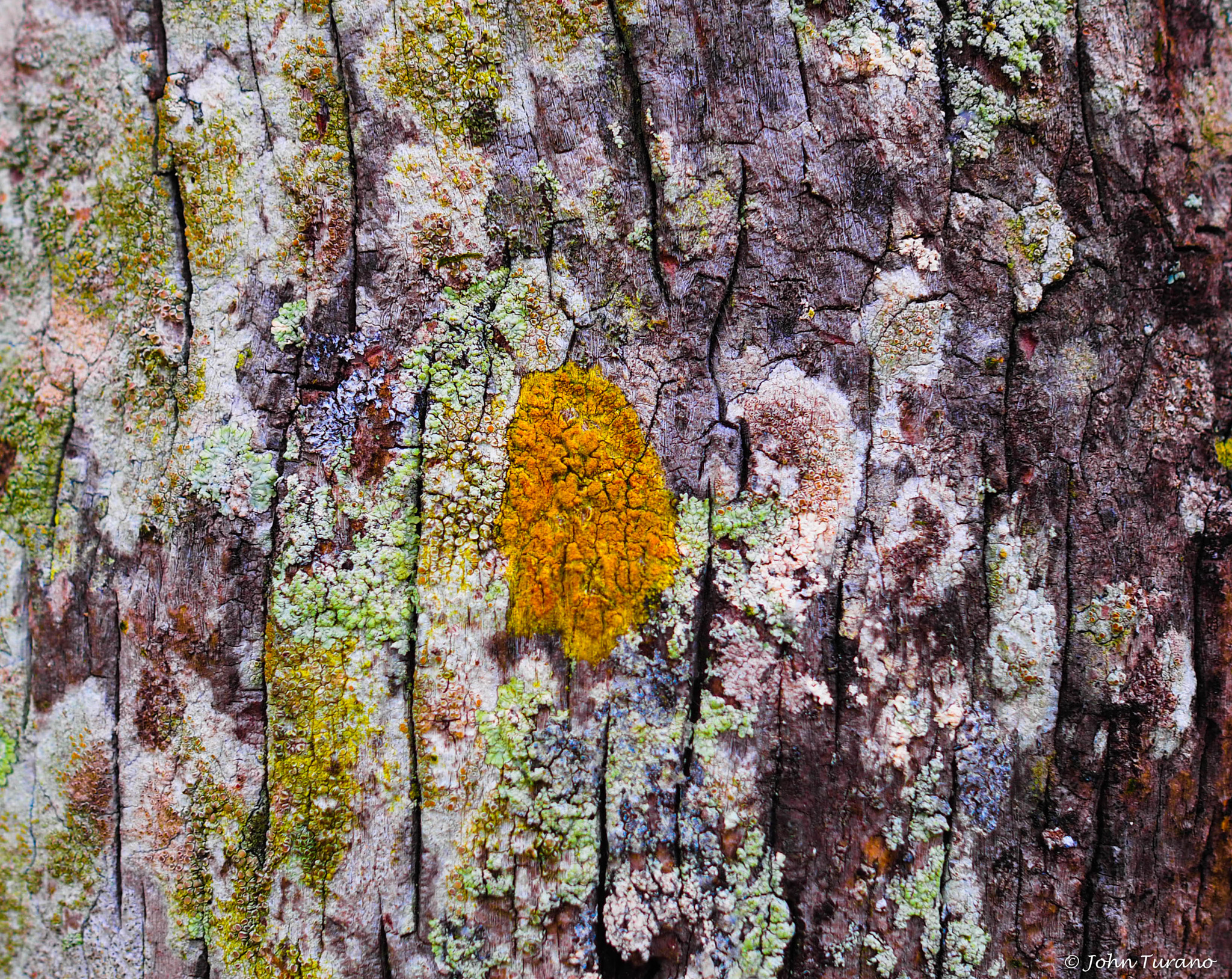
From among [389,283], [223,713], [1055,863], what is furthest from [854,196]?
[223,713]

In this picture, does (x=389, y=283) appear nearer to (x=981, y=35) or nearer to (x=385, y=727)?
(x=385, y=727)

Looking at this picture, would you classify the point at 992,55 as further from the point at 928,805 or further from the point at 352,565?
the point at 352,565

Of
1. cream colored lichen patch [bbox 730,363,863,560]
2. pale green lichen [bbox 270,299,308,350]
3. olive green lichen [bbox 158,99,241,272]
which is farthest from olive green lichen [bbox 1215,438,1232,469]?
olive green lichen [bbox 158,99,241,272]

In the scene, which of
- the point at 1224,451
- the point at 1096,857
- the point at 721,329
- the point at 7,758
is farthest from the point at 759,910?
the point at 7,758

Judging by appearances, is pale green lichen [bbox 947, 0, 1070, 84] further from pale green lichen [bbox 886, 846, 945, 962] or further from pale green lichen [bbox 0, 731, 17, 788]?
pale green lichen [bbox 0, 731, 17, 788]

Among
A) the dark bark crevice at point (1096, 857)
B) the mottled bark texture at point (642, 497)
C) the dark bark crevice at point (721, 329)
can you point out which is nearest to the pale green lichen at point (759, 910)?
the mottled bark texture at point (642, 497)

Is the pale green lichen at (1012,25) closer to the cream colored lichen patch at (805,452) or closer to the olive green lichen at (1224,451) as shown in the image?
the cream colored lichen patch at (805,452)

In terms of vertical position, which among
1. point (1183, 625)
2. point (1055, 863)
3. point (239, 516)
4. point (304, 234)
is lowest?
point (1055, 863)
